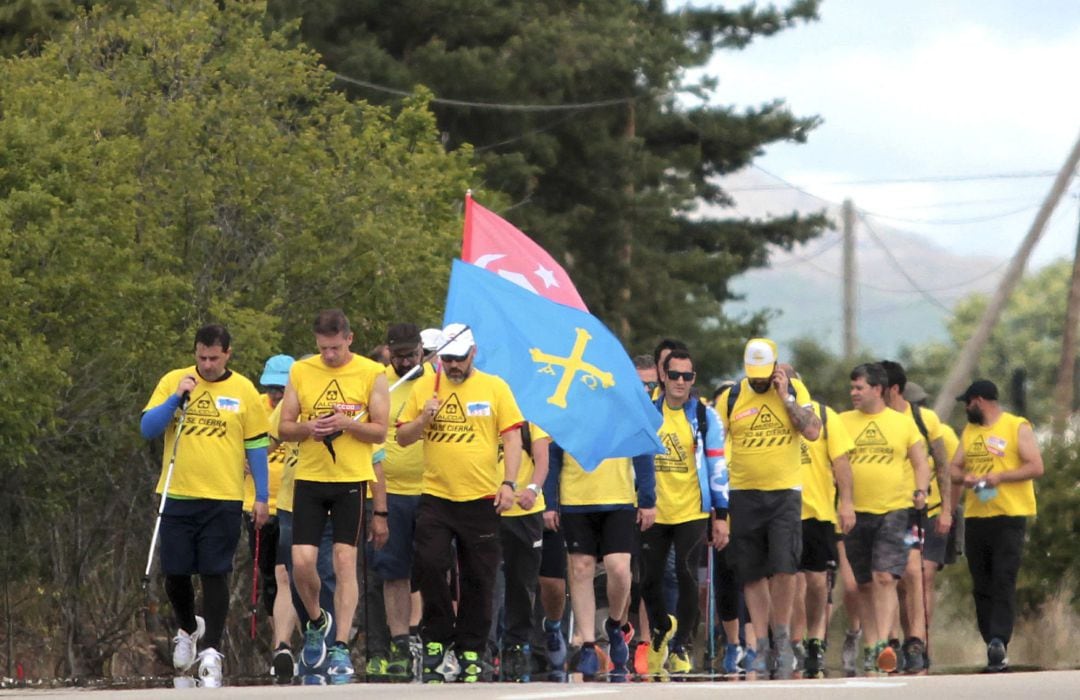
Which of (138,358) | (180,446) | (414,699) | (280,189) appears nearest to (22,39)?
(280,189)

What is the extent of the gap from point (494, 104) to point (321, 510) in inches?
1113

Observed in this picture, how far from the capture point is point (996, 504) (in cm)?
1861

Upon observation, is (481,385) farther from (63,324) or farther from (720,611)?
(63,324)

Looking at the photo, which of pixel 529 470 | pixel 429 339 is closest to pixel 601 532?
pixel 529 470

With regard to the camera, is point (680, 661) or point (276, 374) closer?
point (276, 374)

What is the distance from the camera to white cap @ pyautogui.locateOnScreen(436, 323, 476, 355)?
15.0m

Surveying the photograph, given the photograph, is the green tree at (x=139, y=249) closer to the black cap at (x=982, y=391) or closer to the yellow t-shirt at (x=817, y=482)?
the yellow t-shirt at (x=817, y=482)

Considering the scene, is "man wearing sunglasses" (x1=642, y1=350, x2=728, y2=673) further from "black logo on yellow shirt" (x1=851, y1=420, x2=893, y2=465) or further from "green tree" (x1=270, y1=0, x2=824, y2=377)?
"green tree" (x1=270, y1=0, x2=824, y2=377)

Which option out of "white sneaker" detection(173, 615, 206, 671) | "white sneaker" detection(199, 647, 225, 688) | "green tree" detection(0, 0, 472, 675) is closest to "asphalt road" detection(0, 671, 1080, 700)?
"white sneaker" detection(199, 647, 225, 688)

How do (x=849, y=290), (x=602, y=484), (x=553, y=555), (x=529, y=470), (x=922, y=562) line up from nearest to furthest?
(x=529, y=470), (x=602, y=484), (x=553, y=555), (x=922, y=562), (x=849, y=290)

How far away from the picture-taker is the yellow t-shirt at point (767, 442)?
674 inches

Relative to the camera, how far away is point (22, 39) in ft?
116

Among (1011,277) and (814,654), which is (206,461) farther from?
(1011,277)

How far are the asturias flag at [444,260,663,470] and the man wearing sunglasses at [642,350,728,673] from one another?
0.80m
